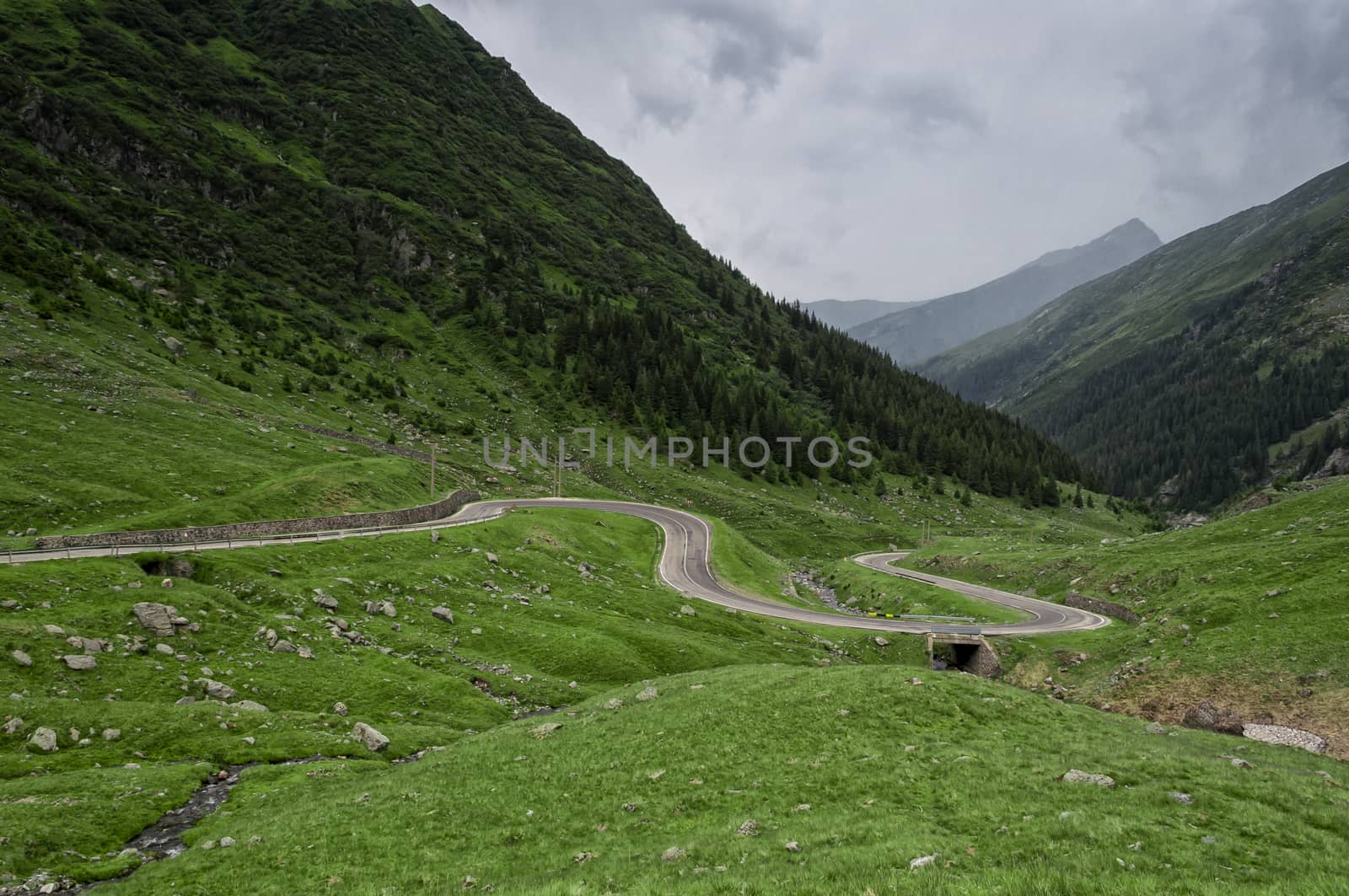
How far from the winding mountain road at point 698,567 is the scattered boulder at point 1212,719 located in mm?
18960

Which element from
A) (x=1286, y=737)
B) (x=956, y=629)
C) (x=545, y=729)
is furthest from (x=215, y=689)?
(x=956, y=629)

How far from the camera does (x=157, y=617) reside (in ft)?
93.3

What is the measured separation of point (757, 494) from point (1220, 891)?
4568 inches

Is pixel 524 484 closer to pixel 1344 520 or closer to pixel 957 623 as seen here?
pixel 957 623

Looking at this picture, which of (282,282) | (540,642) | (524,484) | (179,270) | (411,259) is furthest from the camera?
(411,259)

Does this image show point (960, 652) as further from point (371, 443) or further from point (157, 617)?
point (371, 443)

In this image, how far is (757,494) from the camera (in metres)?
126

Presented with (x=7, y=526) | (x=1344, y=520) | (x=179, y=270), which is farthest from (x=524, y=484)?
(x=1344, y=520)

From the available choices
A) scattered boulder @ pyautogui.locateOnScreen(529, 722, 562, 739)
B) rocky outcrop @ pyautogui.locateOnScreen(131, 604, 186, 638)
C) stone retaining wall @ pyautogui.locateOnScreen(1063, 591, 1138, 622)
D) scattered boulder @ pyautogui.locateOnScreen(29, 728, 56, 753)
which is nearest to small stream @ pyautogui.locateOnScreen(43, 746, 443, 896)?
scattered boulder @ pyautogui.locateOnScreen(529, 722, 562, 739)

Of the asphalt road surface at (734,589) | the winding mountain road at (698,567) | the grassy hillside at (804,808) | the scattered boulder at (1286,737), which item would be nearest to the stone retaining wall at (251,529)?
the winding mountain road at (698,567)

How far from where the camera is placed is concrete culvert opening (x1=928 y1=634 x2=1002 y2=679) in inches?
1852

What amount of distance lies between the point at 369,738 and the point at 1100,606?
62683mm

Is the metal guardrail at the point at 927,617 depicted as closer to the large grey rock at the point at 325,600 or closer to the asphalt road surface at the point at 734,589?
the asphalt road surface at the point at 734,589

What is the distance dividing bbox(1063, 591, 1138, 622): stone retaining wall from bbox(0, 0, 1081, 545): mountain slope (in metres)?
71.8
